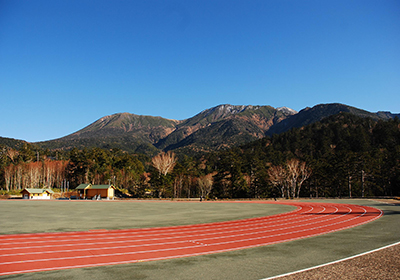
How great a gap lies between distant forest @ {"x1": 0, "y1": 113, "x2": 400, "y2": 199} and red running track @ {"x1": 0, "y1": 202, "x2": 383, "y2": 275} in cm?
4508

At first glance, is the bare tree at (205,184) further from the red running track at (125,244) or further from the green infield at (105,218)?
the red running track at (125,244)

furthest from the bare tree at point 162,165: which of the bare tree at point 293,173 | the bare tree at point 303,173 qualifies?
the bare tree at point 303,173

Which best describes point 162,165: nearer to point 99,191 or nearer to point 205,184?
point 205,184

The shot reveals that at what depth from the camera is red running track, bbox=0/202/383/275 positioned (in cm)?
817

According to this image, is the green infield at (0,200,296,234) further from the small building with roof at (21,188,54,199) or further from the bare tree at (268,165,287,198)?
the small building with roof at (21,188,54,199)

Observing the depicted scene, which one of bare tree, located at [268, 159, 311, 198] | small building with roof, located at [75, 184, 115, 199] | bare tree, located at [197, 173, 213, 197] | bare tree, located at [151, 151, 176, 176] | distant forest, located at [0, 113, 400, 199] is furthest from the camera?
bare tree, located at [197, 173, 213, 197]

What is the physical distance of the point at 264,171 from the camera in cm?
6328

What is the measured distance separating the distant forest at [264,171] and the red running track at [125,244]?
148 ft

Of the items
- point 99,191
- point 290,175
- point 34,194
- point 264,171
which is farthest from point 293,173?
point 34,194

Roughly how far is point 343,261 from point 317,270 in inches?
54.8

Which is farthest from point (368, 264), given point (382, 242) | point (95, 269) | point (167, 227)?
point (167, 227)

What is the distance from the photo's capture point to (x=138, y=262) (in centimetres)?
816

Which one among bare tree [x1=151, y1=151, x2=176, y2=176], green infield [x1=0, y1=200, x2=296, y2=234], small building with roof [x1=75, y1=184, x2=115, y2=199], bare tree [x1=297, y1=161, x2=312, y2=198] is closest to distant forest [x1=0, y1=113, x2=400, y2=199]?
bare tree [x1=151, y1=151, x2=176, y2=176]

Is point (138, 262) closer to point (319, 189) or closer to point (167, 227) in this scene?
point (167, 227)
